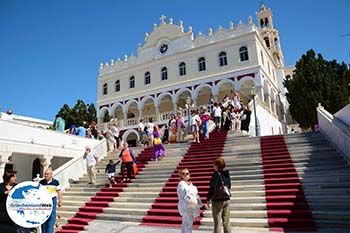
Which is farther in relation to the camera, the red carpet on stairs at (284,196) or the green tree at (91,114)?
the green tree at (91,114)

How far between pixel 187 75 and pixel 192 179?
22.0 meters

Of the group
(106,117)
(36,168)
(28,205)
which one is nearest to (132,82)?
(106,117)

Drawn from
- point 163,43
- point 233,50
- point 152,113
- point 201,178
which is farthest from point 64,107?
point 201,178

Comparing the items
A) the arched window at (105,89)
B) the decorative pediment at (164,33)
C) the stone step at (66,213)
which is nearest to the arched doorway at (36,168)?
the stone step at (66,213)

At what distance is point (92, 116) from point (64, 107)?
4543 millimetres

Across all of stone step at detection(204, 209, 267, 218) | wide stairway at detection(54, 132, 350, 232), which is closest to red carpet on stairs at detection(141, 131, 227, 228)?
wide stairway at detection(54, 132, 350, 232)

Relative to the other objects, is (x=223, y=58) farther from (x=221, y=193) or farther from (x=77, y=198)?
(x=221, y=193)

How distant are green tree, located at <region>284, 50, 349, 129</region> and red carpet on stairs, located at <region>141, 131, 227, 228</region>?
1579cm

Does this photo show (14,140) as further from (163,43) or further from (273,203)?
(163,43)

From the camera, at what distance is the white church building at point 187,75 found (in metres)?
27.8

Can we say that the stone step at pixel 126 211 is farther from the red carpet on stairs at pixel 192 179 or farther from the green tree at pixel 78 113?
the green tree at pixel 78 113

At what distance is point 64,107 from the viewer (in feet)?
143

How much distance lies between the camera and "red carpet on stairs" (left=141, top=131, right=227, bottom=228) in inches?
298

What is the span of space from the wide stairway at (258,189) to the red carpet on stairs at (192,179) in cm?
3
